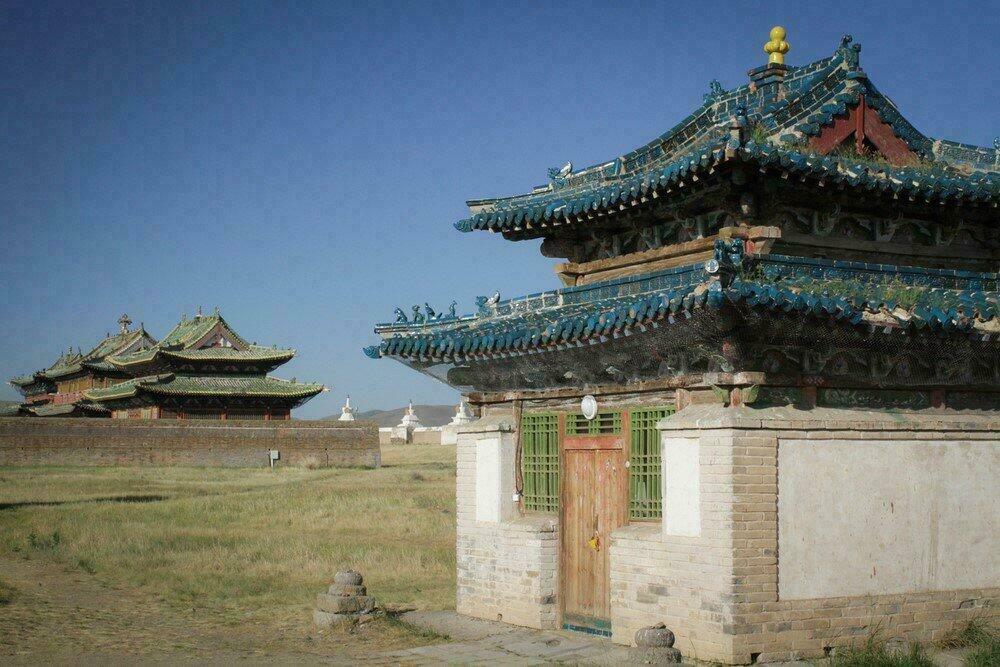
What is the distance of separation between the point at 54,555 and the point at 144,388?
111 feet

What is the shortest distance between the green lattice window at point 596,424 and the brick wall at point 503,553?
108 centimetres

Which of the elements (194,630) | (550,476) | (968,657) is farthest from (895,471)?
(194,630)

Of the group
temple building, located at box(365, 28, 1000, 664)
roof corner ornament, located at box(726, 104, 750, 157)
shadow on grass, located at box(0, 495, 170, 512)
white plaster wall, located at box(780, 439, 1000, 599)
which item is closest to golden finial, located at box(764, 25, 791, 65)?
temple building, located at box(365, 28, 1000, 664)

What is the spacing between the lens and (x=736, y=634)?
10.7 m

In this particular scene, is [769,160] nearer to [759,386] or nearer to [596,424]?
[759,386]

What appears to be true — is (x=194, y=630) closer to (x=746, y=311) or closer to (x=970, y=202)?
(x=746, y=311)

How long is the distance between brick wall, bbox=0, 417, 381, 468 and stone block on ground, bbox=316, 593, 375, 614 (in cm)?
3999

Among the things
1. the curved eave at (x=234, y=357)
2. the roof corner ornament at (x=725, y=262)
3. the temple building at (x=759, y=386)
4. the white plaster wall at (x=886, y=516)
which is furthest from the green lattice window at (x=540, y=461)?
the curved eave at (x=234, y=357)

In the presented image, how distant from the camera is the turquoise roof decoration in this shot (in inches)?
437

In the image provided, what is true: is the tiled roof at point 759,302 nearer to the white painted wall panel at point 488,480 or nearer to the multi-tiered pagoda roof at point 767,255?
the multi-tiered pagoda roof at point 767,255

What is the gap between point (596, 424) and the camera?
1303 centimetres

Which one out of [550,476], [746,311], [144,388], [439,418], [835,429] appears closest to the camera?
[746,311]

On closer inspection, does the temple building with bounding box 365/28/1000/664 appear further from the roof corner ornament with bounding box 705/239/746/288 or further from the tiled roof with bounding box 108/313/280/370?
the tiled roof with bounding box 108/313/280/370

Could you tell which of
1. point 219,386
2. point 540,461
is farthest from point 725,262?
point 219,386
